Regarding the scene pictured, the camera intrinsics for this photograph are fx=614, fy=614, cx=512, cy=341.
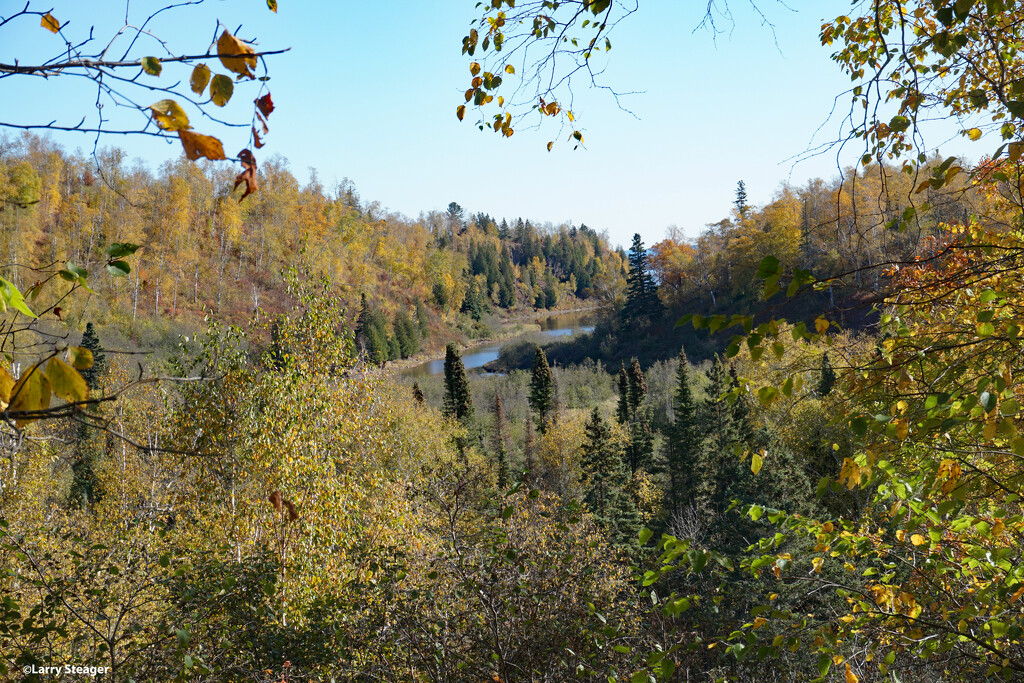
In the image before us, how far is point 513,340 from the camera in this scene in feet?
248

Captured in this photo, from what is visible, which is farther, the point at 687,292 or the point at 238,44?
→ the point at 687,292

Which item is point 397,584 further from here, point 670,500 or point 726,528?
point 670,500

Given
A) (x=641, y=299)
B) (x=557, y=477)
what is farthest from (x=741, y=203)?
(x=557, y=477)

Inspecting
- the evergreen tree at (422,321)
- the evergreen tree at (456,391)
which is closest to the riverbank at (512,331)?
the evergreen tree at (422,321)

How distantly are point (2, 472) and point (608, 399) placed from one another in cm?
3389

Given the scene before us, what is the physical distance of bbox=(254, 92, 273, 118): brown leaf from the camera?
1269mm

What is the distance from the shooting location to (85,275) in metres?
1.26

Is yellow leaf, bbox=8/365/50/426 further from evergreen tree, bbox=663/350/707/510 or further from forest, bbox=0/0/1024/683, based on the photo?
evergreen tree, bbox=663/350/707/510

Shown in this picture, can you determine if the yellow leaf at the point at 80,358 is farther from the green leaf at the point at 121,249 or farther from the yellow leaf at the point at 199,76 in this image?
the yellow leaf at the point at 199,76

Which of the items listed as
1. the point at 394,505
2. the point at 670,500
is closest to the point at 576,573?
the point at 394,505

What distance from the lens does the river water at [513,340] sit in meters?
60.9

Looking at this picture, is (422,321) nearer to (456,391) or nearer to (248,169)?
(456,391)

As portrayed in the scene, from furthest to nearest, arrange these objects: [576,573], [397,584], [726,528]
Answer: [726,528] < [397,584] < [576,573]

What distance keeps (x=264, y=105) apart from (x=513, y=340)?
74.3 m
